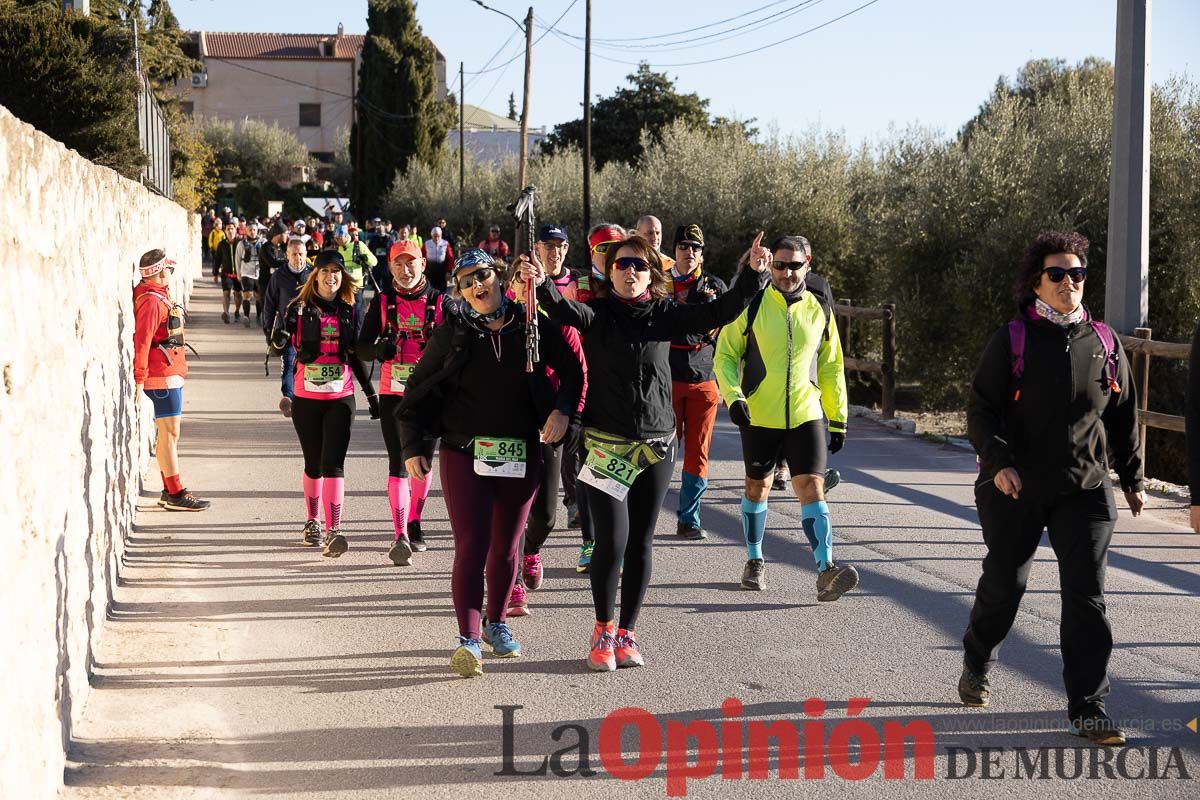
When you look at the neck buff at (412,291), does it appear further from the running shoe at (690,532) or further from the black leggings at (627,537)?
the black leggings at (627,537)

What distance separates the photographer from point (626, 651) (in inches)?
243

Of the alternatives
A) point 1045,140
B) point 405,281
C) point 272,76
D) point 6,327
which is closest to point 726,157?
point 1045,140

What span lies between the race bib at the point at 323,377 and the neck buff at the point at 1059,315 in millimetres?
4524

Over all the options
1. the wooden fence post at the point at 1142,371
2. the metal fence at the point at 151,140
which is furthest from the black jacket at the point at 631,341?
the metal fence at the point at 151,140

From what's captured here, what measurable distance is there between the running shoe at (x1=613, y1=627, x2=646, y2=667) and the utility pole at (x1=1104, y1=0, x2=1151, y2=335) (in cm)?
756

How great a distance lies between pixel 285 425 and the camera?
14.4 meters

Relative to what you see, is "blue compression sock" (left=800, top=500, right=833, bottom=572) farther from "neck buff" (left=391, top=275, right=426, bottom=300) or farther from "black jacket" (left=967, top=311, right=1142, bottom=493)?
"neck buff" (left=391, top=275, right=426, bottom=300)

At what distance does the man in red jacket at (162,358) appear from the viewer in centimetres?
927

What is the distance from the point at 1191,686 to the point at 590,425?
2837 millimetres

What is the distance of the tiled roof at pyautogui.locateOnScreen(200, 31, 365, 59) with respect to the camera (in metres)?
96.8

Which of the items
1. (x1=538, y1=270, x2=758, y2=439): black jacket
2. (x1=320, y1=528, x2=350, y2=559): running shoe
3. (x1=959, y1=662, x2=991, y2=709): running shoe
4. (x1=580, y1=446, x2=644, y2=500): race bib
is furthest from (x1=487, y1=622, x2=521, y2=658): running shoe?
(x1=320, y1=528, x2=350, y2=559): running shoe

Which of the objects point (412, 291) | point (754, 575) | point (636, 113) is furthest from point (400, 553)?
point (636, 113)

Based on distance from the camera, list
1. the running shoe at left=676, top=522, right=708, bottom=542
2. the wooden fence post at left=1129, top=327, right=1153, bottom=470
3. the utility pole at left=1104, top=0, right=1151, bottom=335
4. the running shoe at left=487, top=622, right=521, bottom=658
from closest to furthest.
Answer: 1. the running shoe at left=487, top=622, right=521, bottom=658
2. the running shoe at left=676, top=522, right=708, bottom=542
3. the wooden fence post at left=1129, top=327, right=1153, bottom=470
4. the utility pole at left=1104, top=0, right=1151, bottom=335

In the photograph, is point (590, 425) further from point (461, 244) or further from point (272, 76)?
point (272, 76)
